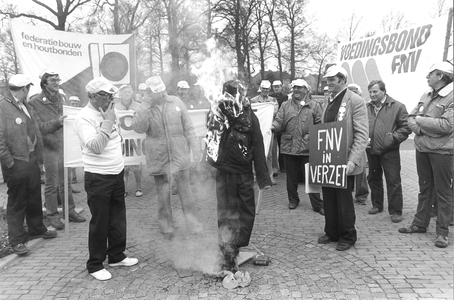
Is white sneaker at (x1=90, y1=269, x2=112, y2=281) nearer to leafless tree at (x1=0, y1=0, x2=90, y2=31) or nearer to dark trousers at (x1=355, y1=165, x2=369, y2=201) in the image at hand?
dark trousers at (x1=355, y1=165, x2=369, y2=201)

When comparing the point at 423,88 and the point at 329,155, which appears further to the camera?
the point at 423,88

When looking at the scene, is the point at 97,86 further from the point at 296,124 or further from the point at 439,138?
the point at 439,138

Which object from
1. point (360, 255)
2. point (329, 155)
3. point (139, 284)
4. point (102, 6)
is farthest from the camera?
point (102, 6)

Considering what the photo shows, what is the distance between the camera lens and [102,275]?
361 cm

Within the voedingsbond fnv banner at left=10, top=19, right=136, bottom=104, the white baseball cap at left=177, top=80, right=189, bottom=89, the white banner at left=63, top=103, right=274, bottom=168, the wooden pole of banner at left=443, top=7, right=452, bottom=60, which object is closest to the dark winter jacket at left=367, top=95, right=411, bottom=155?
the white banner at left=63, top=103, right=274, bottom=168

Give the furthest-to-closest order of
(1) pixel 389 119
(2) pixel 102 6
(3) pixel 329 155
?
1. (2) pixel 102 6
2. (1) pixel 389 119
3. (3) pixel 329 155

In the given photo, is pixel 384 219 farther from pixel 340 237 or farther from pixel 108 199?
pixel 108 199

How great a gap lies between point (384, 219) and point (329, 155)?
6.15ft

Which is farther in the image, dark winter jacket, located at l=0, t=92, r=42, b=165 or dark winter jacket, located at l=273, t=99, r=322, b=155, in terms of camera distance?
dark winter jacket, located at l=273, t=99, r=322, b=155

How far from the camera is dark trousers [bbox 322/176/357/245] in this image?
427 centimetres

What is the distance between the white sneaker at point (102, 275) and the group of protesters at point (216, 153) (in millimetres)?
12

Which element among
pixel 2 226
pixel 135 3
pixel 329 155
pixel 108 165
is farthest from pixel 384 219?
pixel 2 226

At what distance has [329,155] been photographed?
14.3 ft

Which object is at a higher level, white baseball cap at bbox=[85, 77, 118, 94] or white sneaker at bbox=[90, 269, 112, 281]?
white baseball cap at bbox=[85, 77, 118, 94]
